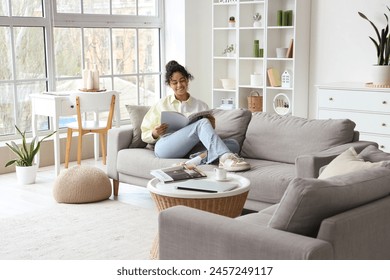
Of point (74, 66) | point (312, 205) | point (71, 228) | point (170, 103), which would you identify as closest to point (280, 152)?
point (170, 103)

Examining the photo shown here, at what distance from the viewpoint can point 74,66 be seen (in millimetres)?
6695

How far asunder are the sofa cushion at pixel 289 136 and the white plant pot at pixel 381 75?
1588 mm

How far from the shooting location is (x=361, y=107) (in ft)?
18.6

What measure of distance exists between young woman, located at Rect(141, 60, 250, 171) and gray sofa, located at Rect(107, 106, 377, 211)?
0.31 feet

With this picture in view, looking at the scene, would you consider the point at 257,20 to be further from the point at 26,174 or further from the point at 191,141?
the point at 26,174

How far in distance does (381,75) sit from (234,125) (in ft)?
5.95

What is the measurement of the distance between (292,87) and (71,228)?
10.8 ft

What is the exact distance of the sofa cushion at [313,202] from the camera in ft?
7.44

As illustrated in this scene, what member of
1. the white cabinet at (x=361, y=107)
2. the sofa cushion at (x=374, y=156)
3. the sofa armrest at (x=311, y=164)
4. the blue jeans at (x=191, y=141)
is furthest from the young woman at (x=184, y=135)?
the white cabinet at (x=361, y=107)

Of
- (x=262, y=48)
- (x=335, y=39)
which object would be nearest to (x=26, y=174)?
(x=262, y=48)

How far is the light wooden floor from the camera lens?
4711mm

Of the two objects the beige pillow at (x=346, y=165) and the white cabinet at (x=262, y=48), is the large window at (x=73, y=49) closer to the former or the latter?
the white cabinet at (x=262, y=48)

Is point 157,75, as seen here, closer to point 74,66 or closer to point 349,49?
point 74,66
